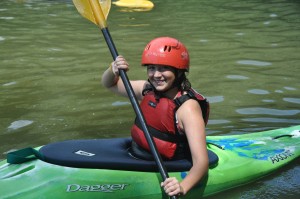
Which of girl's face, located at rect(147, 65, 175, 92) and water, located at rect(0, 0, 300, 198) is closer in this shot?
girl's face, located at rect(147, 65, 175, 92)

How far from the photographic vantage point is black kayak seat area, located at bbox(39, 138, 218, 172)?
3.29 meters

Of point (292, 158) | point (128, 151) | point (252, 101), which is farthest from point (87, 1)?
point (252, 101)

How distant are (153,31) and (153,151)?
7438 mm

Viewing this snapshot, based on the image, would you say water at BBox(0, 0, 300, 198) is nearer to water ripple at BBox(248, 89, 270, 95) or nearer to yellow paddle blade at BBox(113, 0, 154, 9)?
water ripple at BBox(248, 89, 270, 95)

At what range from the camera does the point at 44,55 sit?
328 inches

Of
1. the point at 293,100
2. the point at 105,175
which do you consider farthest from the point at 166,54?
the point at 293,100

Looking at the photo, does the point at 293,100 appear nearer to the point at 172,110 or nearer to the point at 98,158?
the point at 172,110

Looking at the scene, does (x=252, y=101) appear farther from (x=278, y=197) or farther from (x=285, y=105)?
(x=278, y=197)

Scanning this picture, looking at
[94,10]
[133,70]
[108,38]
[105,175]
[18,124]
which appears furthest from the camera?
[133,70]

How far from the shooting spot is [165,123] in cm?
344

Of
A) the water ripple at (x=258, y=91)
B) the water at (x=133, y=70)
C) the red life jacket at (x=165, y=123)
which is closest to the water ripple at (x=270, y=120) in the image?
the water at (x=133, y=70)

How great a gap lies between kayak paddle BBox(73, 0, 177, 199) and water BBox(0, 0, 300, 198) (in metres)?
0.82

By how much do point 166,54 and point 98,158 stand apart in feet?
2.57

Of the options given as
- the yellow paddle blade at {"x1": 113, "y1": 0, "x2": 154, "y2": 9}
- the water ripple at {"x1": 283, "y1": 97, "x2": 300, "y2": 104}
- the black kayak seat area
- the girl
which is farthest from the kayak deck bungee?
the yellow paddle blade at {"x1": 113, "y1": 0, "x2": 154, "y2": 9}
